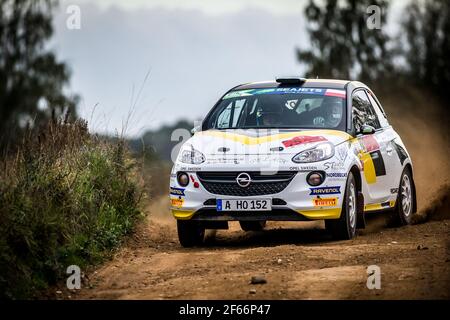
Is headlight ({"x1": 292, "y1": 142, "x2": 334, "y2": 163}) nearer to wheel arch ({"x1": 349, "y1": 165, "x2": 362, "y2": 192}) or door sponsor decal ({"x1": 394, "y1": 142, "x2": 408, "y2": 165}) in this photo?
wheel arch ({"x1": 349, "y1": 165, "x2": 362, "y2": 192})

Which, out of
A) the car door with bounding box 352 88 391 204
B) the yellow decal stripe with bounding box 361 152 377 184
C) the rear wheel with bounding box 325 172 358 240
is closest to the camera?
the rear wheel with bounding box 325 172 358 240

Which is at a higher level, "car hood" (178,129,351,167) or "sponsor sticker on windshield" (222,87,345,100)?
"sponsor sticker on windshield" (222,87,345,100)

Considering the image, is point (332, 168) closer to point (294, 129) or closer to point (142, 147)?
point (294, 129)

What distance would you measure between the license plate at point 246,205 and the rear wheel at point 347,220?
2.57 ft

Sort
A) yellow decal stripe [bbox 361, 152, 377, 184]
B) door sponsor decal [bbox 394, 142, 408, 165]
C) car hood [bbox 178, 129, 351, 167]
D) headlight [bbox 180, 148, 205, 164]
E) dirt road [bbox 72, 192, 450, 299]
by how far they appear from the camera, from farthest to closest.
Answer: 1. door sponsor decal [bbox 394, 142, 408, 165]
2. yellow decal stripe [bbox 361, 152, 377, 184]
3. headlight [bbox 180, 148, 205, 164]
4. car hood [bbox 178, 129, 351, 167]
5. dirt road [bbox 72, 192, 450, 299]

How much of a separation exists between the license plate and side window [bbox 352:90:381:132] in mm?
1808

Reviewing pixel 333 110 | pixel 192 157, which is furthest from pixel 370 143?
pixel 192 157

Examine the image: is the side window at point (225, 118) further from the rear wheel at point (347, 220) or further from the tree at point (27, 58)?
the tree at point (27, 58)

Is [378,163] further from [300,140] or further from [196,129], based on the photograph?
[196,129]

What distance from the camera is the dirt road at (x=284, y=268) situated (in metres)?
8.62

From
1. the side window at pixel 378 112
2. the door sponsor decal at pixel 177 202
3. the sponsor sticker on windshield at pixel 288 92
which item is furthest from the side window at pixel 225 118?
the side window at pixel 378 112

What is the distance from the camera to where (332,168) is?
1152 cm

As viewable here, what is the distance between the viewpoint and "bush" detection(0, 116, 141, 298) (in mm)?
9562

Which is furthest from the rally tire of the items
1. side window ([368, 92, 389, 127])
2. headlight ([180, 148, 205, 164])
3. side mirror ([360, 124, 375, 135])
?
headlight ([180, 148, 205, 164])
